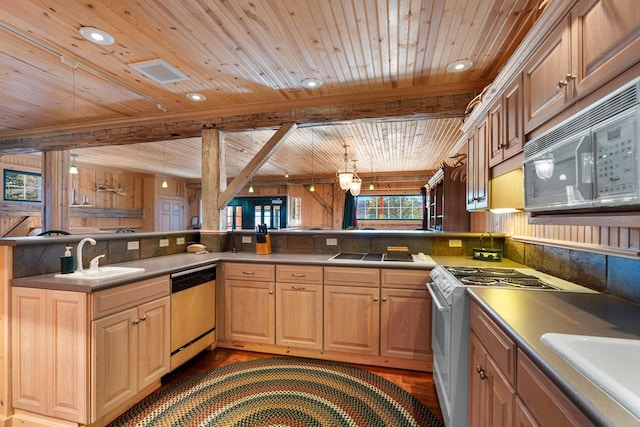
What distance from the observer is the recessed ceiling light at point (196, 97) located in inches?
121

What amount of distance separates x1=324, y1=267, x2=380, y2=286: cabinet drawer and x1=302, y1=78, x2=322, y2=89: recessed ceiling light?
1788mm

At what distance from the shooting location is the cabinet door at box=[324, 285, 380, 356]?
2.49 m

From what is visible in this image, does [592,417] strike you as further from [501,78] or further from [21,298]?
[21,298]

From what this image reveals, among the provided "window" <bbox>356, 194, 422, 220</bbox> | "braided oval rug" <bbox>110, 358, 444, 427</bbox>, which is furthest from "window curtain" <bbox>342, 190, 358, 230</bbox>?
"braided oval rug" <bbox>110, 358, 444, 427</bbox>

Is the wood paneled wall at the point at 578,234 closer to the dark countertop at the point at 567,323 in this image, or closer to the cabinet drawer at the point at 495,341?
the dark countertop at the point at 567,323

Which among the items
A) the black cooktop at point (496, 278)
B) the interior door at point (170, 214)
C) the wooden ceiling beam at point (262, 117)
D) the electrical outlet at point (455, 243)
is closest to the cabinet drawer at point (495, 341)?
the black cooktop at point (496, 278)

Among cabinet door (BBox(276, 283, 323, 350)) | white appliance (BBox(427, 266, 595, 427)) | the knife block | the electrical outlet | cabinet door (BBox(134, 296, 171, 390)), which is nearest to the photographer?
white appliance (BBox(427, 266, 595, 427))

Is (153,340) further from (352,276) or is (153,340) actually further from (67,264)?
(352,276)

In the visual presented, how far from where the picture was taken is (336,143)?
16.0ft

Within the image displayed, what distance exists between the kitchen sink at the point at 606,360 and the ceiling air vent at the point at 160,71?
3106 millimetres

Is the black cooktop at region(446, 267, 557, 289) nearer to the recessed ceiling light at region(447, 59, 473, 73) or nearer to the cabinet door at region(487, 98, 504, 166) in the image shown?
the cabinet door at region(487, 98, 504, 166)

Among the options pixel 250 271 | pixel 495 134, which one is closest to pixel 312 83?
pixel 495 134

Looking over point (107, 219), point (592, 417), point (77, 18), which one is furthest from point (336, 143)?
point (107, 219)

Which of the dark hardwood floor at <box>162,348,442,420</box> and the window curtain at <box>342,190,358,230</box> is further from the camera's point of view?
the window curtain at <box>342,190,358,230</box>
